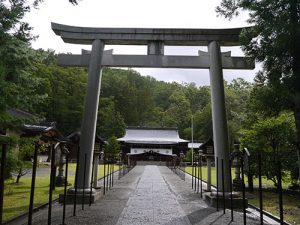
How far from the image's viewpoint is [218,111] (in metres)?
9.92

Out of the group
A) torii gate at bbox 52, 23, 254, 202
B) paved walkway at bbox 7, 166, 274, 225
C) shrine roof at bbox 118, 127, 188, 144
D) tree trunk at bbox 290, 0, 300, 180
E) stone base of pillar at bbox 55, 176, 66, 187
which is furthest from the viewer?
shrine roof at bbox 118, 127, 188, 144

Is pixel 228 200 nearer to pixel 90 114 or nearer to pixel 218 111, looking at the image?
pixel 218 111

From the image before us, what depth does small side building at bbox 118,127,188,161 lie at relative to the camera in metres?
50.3

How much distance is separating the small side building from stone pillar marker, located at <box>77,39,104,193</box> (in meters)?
38.4

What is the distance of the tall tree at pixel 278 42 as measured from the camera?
25.2 feet

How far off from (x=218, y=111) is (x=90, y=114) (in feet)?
13.6

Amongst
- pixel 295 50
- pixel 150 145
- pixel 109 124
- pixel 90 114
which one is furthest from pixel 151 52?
pixel 109 124

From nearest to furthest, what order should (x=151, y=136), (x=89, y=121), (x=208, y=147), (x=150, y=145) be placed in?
1. (x=89, y=121)
2. (x=208, y=147)
3. (x=150, y=145)
4. (x=151, y=136)

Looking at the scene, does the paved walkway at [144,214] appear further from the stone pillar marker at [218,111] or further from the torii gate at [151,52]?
the torii gate at [151,52]

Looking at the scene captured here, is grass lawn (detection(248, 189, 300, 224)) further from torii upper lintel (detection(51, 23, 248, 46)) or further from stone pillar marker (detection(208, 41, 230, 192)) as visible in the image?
torii upper lintel (detection(51, 23, 248, 46))

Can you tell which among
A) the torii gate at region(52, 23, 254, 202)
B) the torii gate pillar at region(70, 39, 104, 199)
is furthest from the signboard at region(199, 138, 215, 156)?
the torii gate pillar at region(70, 39, 104, 199)

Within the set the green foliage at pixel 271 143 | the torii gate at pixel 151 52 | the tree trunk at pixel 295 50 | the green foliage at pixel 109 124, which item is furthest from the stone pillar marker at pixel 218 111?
the green foliage at pixel 109 124

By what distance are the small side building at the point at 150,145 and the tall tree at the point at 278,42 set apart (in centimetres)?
4028

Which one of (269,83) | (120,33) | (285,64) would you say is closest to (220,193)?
(269,83)
